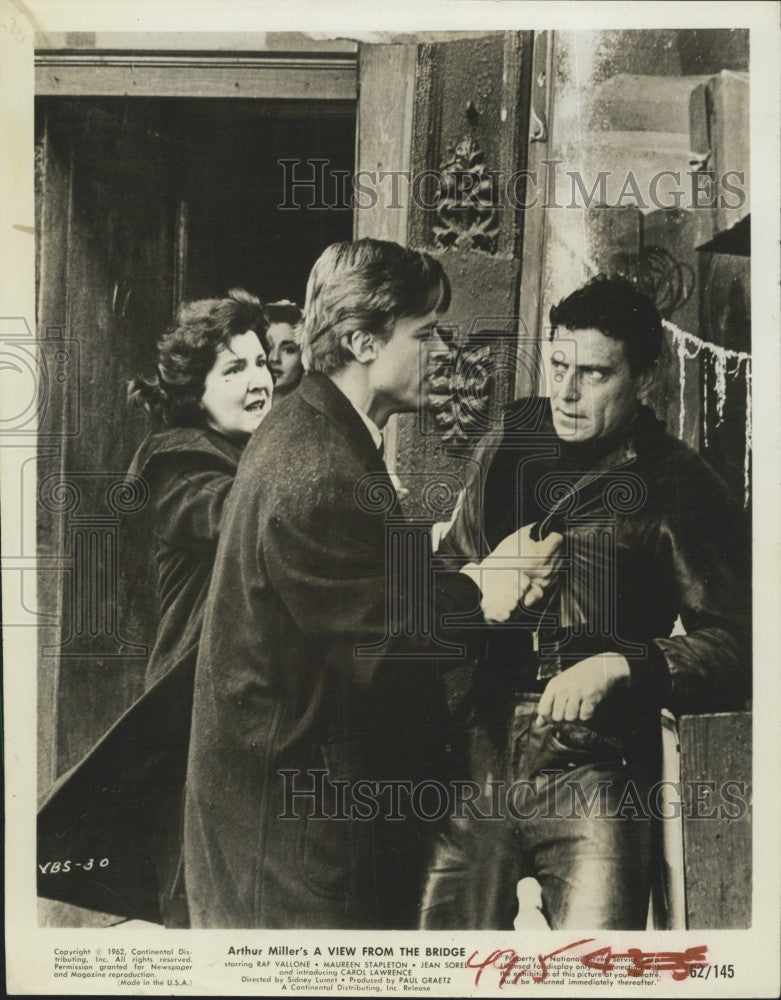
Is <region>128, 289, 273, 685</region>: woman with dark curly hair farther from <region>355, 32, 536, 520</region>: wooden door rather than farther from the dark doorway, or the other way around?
<region>355, 32, 536, 520</region>: wooden door

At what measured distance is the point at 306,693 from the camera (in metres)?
2.48

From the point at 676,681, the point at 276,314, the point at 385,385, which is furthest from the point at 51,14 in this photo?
the point at 676,681

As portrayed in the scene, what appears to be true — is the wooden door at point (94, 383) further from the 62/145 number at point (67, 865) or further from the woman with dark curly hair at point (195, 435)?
the 62/145 number at point (67, 865)

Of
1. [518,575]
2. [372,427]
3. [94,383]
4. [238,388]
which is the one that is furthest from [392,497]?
[94,383]

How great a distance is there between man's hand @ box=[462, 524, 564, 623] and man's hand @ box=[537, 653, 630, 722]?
0.21 meters

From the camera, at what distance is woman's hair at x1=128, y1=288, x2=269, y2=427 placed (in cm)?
253

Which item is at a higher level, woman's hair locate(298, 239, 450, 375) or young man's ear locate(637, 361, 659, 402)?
woman's hair locate(298, 239, 450, 375)

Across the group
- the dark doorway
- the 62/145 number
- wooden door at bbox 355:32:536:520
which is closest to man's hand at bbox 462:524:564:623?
wooden door at bbox 355:32:536:520

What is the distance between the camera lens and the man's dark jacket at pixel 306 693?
2.48 metres

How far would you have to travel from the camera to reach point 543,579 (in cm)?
251

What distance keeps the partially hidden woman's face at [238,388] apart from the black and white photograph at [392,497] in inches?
0.4

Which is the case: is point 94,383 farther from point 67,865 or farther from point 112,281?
point 67,865
